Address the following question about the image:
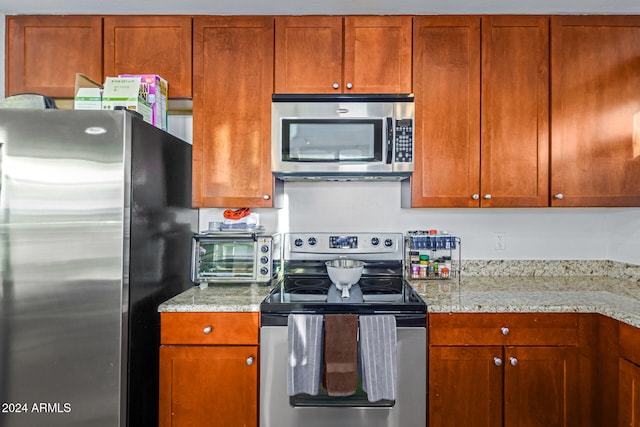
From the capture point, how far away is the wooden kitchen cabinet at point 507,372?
5.07 feet

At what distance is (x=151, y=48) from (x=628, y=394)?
8.86 feet

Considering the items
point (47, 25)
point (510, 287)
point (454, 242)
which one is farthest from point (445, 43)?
point (47, 25)

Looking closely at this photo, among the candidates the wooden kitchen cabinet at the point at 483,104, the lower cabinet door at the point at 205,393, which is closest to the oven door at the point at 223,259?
the lower cabinet door at the point at 205,393

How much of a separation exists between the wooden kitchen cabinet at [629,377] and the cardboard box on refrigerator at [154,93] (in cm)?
229

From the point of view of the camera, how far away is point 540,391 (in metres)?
1.55

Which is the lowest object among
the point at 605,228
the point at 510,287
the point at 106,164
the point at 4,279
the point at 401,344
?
the point at 401,344

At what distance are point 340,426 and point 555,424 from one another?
3.08 ft

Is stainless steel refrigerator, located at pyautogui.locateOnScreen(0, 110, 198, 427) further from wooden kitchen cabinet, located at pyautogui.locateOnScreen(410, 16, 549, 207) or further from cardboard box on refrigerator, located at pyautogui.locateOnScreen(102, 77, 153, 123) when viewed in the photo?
wooden kitchen cabinet, located at pyautogui.locateOnScreen(410, 16, 549, 207)

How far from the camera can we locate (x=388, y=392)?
150 centimetres

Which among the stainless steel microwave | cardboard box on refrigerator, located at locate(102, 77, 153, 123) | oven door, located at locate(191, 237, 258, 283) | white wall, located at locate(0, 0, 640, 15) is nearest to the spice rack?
the stainless steel microwave

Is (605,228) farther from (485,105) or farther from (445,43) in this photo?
(445,43)

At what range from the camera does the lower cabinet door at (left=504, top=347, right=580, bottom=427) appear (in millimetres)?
1545

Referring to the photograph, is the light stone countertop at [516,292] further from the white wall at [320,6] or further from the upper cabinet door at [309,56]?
the white wall at [320,6]

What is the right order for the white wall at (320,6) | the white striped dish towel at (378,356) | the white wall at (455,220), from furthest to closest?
1. the white wall at (455,220)
2. the white wall at (320,6)
3. the white striped dish towel at (378,356)
